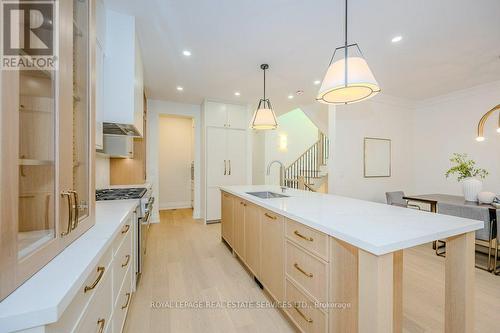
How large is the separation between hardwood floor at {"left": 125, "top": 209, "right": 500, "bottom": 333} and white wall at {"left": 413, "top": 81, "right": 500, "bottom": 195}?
70.6 inches

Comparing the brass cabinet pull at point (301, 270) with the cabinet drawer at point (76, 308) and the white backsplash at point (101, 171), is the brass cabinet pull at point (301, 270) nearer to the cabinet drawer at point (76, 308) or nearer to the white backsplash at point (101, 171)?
the cabinet drawer at point (76, 308)

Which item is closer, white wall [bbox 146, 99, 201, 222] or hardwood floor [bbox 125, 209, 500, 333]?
hardwood floor [bbox 125, 209, 500, 333]

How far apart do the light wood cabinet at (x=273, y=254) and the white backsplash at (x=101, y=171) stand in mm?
2315

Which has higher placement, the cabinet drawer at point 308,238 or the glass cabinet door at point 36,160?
the glass cabinet door at point 36,160

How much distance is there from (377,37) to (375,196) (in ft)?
10.1

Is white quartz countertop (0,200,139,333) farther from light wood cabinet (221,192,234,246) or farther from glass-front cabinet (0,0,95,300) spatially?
light wood cabinet (221,192,234,246)

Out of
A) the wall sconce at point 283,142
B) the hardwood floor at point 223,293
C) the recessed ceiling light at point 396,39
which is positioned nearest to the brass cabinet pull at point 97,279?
the hardwood floor at point 223,293

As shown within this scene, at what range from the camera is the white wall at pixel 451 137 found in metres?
3.58

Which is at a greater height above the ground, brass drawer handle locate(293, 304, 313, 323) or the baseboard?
brass drawer handle locate(293, 304, 313, 323)

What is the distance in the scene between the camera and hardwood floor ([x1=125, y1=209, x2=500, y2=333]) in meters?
1.66

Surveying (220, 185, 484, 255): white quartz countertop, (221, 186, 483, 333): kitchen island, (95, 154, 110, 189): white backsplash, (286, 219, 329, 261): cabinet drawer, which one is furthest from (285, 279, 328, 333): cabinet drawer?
(95, 154, 110, 189): white backsplash

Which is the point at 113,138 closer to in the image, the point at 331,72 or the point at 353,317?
the point at 331,72

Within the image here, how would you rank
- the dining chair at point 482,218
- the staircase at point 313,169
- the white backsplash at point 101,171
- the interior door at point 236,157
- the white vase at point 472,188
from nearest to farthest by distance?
the dining chair at point 482,218
the white backsplash at point 101,171
the white vase at point 472,188
the interior door at point 236,157
the staircase at point 313,169

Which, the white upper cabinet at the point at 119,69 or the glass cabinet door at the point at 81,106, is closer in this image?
the glass cabinet door at the point at 81,106
